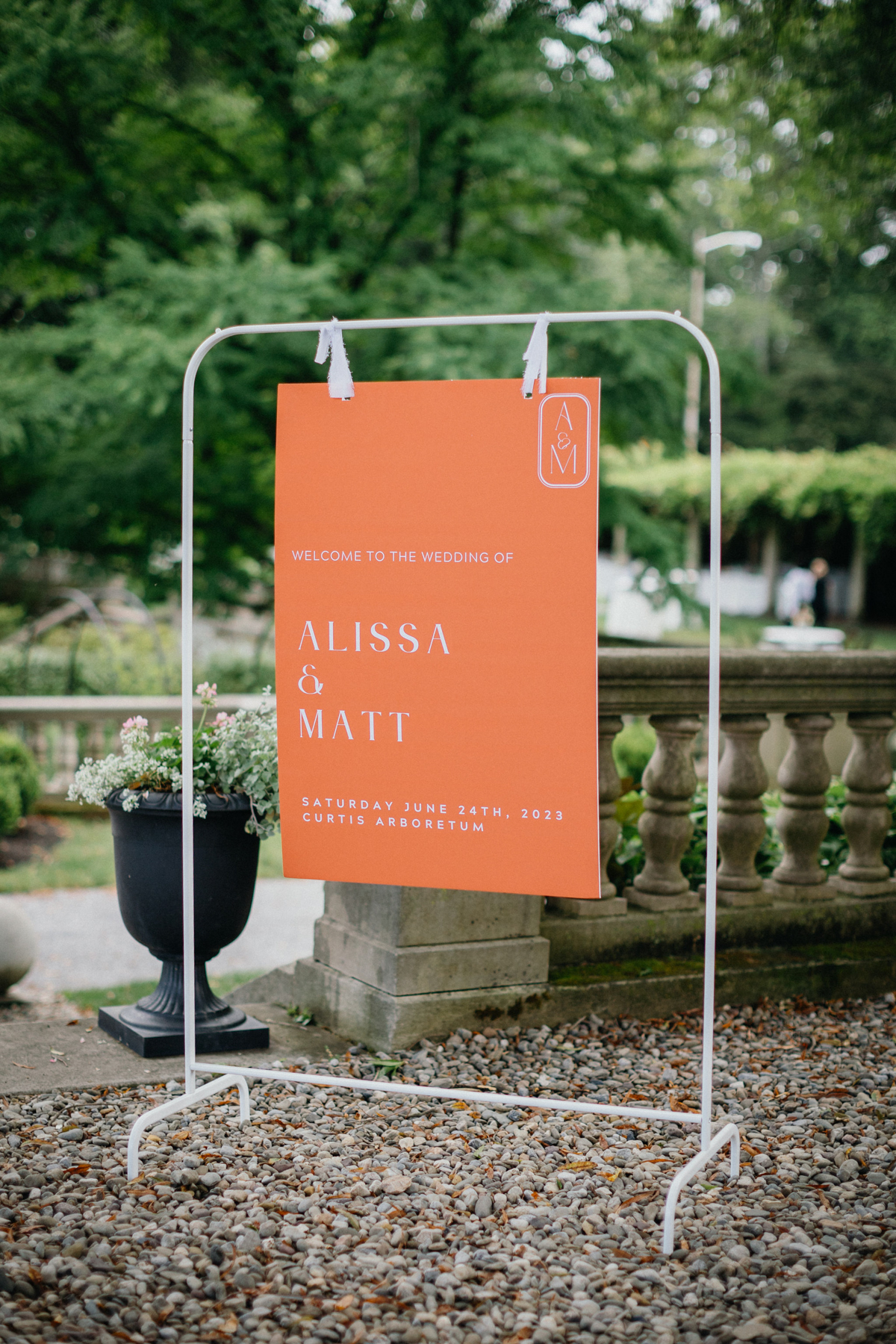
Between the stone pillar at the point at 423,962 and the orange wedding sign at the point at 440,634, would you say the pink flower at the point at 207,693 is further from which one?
the stone pillar at the point at 423,962

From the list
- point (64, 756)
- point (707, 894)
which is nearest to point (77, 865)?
point (64, 756)

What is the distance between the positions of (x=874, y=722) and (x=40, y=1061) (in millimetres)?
3286

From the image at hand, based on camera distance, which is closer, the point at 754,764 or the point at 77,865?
the point at 754,764

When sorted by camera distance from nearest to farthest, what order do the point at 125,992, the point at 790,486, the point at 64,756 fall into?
the point at 125,992 → the point at 64,756 → the point at 790,486

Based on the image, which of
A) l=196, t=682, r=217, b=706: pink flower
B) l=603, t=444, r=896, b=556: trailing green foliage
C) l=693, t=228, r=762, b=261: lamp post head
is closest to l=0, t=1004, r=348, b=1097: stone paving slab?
l=196, t=682, r=217, b=706: pink flower

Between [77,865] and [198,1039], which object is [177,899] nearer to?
[198,1039]

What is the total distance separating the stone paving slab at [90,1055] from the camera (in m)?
3.55

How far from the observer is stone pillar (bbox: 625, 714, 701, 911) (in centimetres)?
436

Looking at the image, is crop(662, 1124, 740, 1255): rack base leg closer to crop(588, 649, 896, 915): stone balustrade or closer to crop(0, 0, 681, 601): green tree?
crop(588, 649, 896, 915): stone balustrade

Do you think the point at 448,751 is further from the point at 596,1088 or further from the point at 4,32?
the point at 4,32

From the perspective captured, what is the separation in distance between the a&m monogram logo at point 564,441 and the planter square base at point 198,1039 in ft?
6.79

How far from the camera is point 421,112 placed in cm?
932

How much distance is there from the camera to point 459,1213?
111 inches

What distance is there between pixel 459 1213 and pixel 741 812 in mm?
2213
